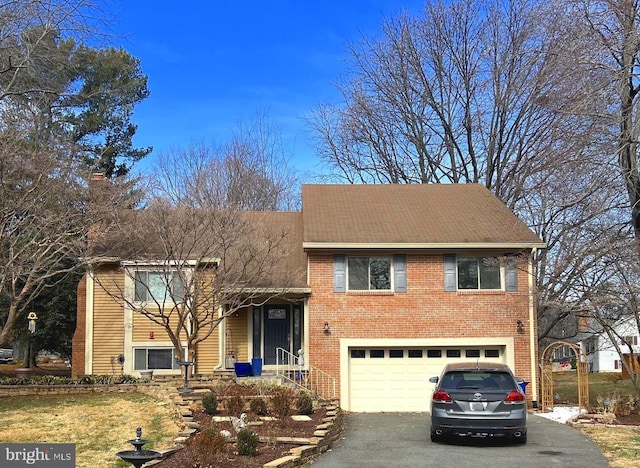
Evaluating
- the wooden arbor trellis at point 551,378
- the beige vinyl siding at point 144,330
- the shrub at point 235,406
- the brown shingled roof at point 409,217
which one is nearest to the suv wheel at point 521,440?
the shrub at point 235,406

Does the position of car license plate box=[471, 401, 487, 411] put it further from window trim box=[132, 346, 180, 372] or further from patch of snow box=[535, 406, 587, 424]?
window trim box=[132, 346, 180, 372]

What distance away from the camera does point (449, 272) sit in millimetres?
22281

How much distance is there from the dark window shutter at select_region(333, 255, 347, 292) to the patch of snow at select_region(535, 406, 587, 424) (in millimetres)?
6508

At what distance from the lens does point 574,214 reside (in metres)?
20.4

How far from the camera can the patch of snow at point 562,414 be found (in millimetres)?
18406

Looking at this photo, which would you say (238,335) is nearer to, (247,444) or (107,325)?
(107,325)

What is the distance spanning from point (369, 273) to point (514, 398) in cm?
932

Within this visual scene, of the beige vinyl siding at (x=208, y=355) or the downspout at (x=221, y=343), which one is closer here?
the downspout at (x=221, y=343)

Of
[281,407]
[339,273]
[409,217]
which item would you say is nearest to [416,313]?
[339,273]

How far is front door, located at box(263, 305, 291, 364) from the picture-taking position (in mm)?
23141

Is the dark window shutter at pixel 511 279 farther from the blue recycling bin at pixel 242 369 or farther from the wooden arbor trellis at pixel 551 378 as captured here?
the blue recycling bin at pixel 242 369

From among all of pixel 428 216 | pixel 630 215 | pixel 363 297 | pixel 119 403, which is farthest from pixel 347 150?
pixel 119 403

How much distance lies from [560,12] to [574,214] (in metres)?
5.54

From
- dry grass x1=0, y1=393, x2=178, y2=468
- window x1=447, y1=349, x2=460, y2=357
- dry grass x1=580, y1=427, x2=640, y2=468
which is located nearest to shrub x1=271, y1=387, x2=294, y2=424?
dry grass x1=0, y1=393, x2=178, y2=468
